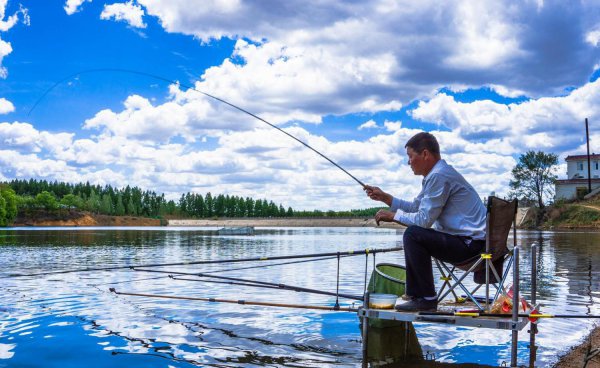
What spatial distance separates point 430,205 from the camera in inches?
259

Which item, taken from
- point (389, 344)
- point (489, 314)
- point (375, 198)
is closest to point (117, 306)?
point (389, 344)

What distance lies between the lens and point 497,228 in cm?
642

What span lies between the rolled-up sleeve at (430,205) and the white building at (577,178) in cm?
8803

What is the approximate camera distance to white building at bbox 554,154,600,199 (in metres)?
87.1

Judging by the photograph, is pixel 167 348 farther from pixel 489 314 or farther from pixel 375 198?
pixel 489 314

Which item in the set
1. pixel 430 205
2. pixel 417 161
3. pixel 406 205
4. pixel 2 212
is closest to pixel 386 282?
pixel 406 205

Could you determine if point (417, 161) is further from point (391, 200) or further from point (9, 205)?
point (9, 205)

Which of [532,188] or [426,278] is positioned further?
[532,188]

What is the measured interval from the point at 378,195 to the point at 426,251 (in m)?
0.90

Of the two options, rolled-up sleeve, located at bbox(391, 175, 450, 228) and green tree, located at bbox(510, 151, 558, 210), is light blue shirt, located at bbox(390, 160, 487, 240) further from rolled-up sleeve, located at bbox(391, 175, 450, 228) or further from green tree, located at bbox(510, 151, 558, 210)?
green tree, located at bbox(510, 151, 558, 210)

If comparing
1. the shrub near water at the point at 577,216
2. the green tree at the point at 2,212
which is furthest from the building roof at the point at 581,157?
the green tree at the point at 2,212

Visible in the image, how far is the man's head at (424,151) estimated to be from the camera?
687 centimetres

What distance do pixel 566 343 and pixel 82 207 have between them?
664ft

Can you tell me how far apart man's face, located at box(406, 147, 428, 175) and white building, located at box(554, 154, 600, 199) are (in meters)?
87.8
